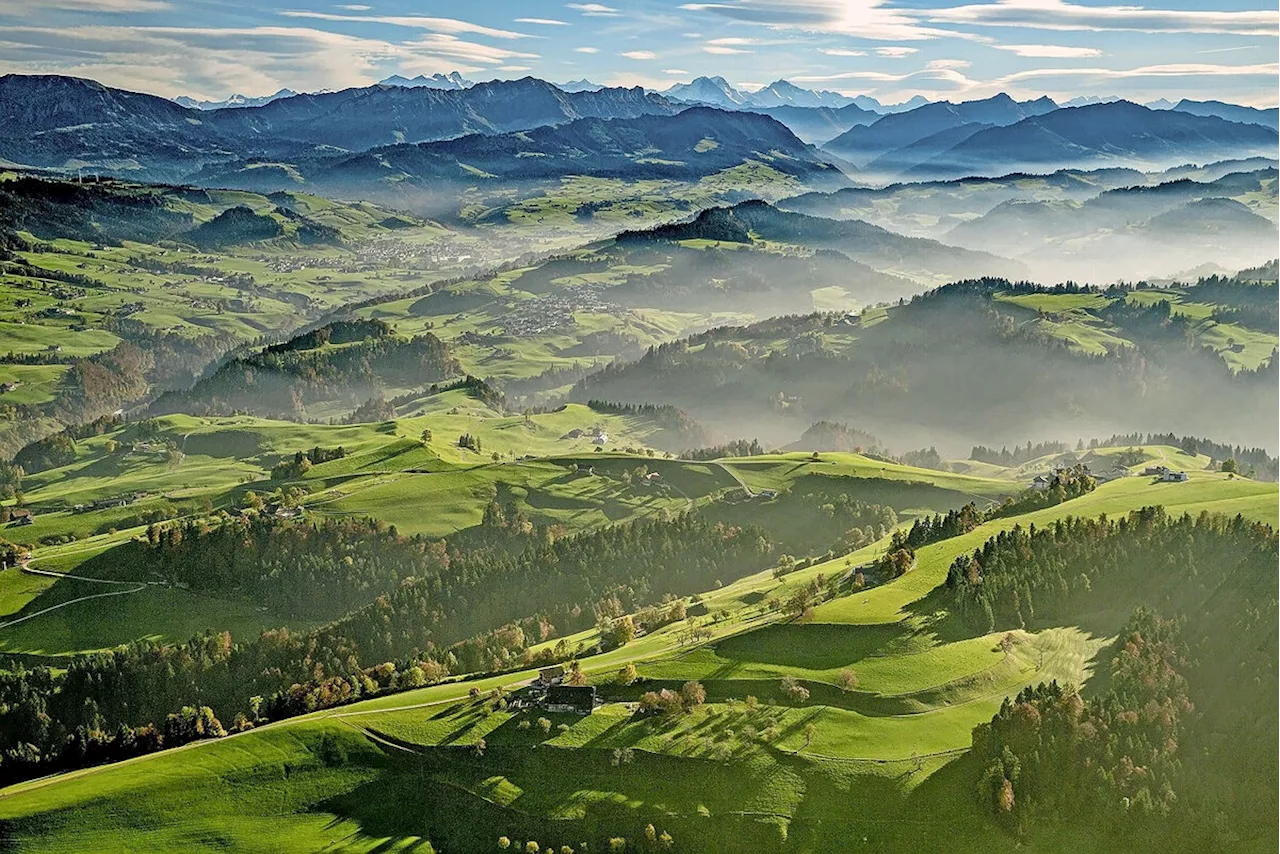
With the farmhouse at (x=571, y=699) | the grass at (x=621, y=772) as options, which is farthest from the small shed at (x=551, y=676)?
the grass at (x=621, y=772)

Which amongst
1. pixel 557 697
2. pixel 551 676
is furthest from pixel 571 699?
pixel 551 676

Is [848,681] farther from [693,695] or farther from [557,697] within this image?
[557,697]

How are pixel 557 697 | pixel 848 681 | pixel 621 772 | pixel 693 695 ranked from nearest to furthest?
pixel 621 772 → pixel 693 695 → pixel 557 697 → pixel 848 681

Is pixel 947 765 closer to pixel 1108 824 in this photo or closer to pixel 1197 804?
pixel 1108 824

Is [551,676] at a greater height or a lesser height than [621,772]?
greater

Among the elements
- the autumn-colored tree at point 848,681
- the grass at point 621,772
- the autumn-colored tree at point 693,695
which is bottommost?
the grass at point 621,772

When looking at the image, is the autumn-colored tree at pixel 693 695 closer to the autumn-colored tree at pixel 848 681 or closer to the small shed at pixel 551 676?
the small shed at pixel 551 676

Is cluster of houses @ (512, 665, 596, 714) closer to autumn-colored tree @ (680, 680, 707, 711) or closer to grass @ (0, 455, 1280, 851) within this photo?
grass @ (0, 455, 1280, 851)

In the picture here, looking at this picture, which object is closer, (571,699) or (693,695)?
(693,695)

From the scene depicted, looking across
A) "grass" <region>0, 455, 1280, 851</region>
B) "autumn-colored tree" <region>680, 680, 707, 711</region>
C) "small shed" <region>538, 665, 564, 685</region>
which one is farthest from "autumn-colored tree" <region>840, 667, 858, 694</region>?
"small shed" <region>538, 665, 564, 685</region>
